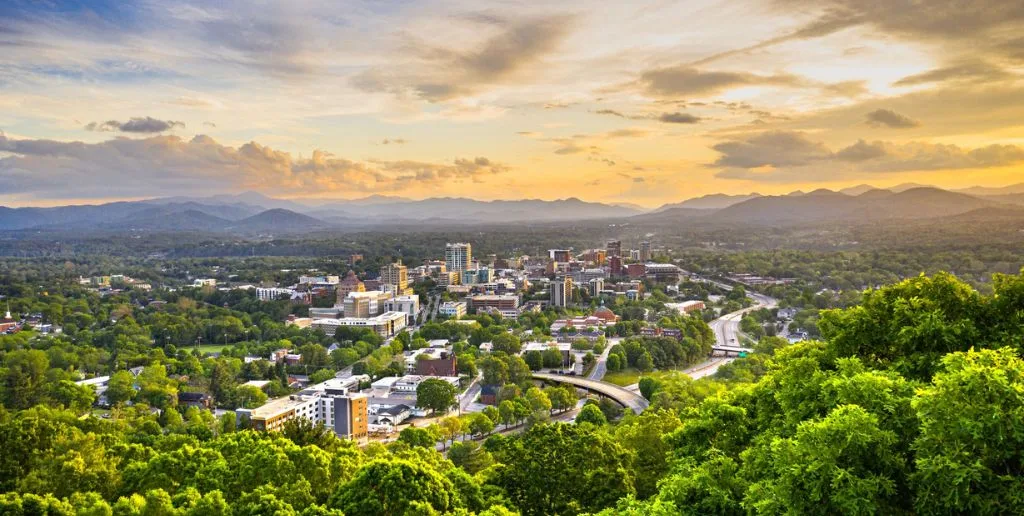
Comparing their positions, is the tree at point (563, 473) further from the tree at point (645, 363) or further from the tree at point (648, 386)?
the tree at point (645, 363)

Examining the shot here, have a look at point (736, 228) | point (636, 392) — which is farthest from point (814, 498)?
point (736, 228)

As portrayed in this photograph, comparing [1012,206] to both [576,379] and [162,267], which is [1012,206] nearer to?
[576,379]

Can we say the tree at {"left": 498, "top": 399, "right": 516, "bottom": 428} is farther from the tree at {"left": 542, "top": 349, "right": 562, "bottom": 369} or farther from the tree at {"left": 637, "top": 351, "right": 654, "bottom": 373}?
the tree at {"left": 637, "top": 351, "right": 654, "bottom": 373}

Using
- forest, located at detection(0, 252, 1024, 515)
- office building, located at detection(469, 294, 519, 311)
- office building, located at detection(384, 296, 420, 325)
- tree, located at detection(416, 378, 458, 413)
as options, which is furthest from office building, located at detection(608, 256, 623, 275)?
forest, located at detection(0, 252, 1024, 515)

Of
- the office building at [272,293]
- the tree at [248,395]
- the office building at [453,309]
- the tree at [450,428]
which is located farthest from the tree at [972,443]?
the office building at [272,293]

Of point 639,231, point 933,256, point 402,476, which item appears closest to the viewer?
point 402,476

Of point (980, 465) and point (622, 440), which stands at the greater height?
point (980, 465)

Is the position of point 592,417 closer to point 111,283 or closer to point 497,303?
point 497,303
